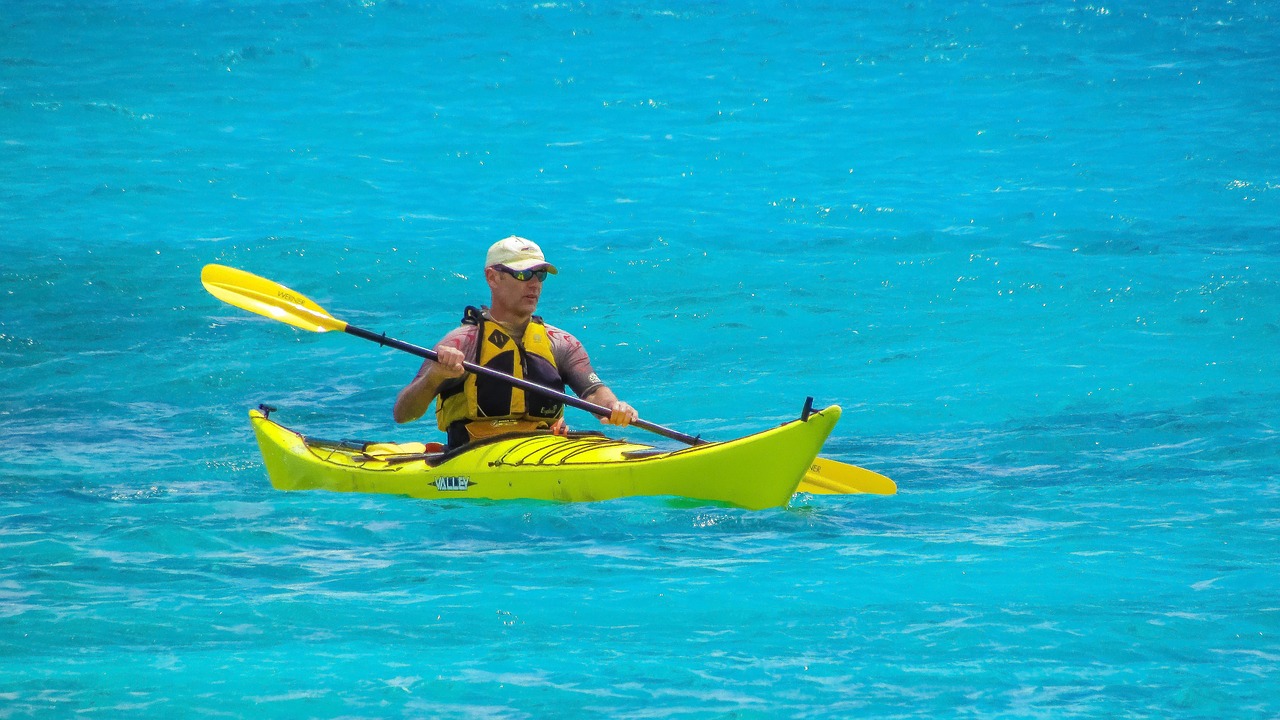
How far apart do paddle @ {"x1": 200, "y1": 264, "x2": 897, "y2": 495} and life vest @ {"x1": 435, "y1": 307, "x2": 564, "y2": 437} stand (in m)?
0.10

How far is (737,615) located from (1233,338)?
275 inches

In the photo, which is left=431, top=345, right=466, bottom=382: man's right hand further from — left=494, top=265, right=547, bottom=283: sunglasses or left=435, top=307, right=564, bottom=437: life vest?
left=494, top=265, right=547, bottom=283: sunglasses

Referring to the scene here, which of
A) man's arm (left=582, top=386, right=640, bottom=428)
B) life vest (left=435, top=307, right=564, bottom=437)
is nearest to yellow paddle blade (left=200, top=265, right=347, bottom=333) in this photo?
life vest (left=435, top=307, right=564, bottom=437)

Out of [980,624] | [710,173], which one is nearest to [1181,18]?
[710,173]

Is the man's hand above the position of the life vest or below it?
below

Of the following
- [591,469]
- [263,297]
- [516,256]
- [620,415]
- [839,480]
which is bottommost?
[591,469]

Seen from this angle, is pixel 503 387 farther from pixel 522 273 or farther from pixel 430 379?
pixel 522 273

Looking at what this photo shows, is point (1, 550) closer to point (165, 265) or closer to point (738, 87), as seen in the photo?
point (165, 265)

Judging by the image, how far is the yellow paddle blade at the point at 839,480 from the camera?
6848 mm

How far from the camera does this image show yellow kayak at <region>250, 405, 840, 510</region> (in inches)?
238

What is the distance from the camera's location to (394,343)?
6.62 m

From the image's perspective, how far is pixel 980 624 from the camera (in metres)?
4.91

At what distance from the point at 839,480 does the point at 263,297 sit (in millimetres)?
3023

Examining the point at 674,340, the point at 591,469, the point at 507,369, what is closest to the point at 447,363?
the point at 507,369
